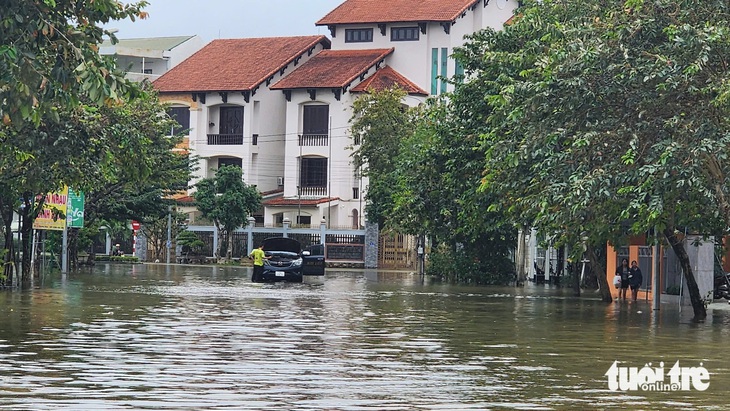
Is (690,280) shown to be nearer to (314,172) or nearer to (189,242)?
(189,242)

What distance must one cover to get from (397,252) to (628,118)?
2336 inches

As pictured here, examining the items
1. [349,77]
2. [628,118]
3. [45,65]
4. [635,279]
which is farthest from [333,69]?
[45,65]

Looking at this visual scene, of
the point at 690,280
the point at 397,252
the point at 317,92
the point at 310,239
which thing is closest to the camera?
the point at 690,280

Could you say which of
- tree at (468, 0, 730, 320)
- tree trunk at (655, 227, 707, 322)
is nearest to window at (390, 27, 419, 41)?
tree trunk at (655, 227, 707, 322)

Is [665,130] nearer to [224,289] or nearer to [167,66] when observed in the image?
[224,289]

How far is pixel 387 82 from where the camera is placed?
8750cm

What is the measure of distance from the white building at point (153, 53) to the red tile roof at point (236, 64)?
7815mm

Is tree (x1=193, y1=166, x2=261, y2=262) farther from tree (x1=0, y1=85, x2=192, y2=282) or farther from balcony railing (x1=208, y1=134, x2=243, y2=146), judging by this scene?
tree (x1=0, y1=85, x2=192, y2=282)

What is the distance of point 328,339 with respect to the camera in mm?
22641

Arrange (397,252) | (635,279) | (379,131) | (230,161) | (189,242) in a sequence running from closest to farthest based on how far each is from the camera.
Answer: (635,279) → (379,131) → (189,242) → (397,252) → (230,161)

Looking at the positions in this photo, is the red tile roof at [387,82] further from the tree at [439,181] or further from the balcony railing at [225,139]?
the balcony railing at [225,139]

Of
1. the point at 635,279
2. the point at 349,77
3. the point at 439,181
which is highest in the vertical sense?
the point at 349,77

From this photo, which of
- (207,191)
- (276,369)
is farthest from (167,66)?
(276,369)

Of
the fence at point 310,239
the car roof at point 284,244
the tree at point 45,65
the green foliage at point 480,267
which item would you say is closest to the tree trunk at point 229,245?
the fence at point 310,239
